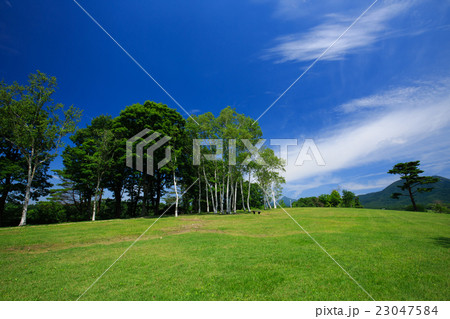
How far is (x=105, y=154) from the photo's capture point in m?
26.2

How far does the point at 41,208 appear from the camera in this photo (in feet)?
88.8

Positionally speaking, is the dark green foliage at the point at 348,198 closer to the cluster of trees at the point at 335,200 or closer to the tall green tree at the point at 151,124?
the cluster of trees at the point at 335,200

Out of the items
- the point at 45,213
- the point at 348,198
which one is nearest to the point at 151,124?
the point at 45,213

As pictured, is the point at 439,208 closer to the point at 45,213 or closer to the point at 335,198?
the point at 335,198

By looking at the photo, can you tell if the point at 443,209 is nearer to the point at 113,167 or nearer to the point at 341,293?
the point at 341,293

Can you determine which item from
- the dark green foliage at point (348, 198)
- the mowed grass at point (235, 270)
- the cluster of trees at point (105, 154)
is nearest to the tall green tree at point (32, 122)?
the cluster of trees at point (105, 154)

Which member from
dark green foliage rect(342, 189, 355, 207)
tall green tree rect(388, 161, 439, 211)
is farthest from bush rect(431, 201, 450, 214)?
dark green foliage rect(342, 189, 355, 207)

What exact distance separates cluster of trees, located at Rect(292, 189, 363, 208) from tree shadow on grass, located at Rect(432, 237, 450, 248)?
5359 centimetres

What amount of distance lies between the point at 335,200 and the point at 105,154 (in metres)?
71.4

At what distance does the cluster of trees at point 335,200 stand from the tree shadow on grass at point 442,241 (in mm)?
53587
